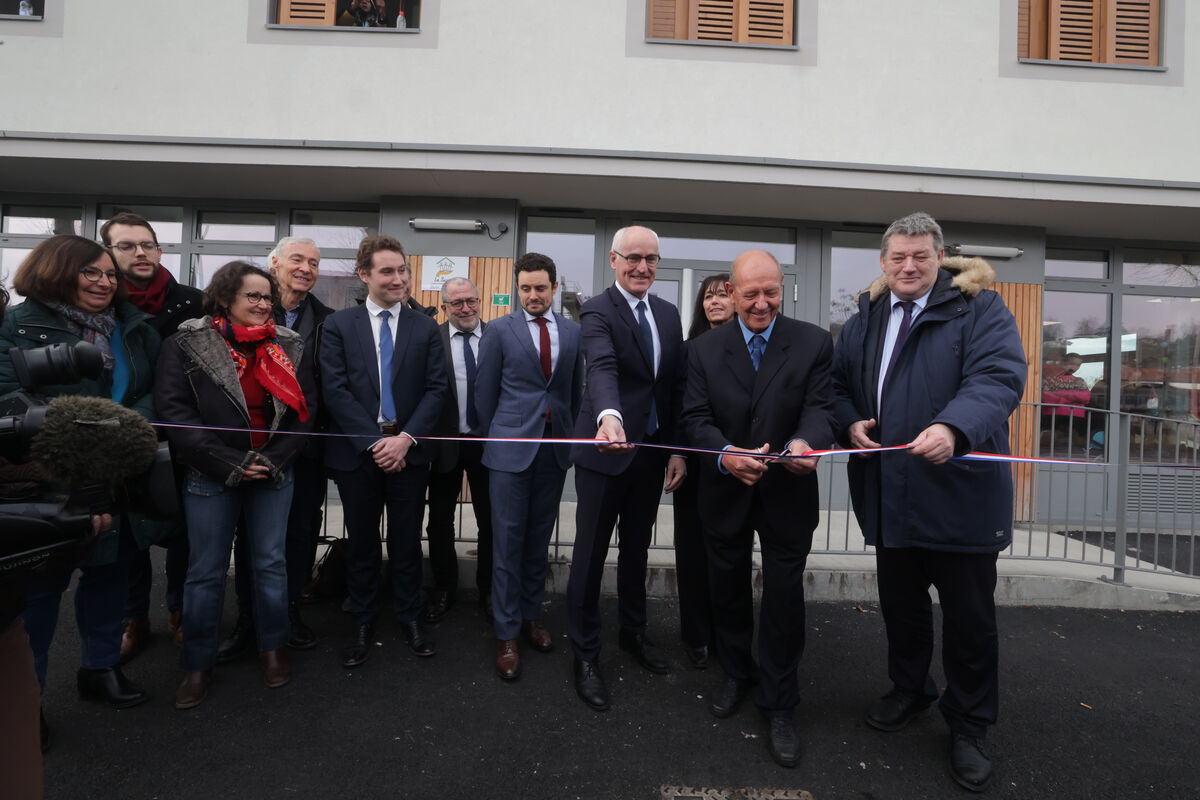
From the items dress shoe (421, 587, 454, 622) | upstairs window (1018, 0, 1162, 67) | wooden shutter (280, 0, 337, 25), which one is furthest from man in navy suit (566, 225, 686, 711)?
upstairs window (1018, 0, 1162, 67)

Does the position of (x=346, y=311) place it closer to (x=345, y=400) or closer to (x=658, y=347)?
(x=345, y=400)

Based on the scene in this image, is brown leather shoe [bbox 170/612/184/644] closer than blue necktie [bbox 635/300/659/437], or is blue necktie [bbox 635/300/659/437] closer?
blue necktie [bbox 635/300/659/437]

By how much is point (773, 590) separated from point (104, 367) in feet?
9.84

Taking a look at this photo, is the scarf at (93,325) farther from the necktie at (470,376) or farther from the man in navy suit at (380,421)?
the necktie at (470,376)

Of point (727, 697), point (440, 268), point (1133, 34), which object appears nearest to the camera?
point (727, 697)

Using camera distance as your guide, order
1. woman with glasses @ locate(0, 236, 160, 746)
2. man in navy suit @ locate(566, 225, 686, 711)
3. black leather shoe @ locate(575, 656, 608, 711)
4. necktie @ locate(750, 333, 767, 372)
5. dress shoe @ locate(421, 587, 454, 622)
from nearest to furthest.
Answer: woman with glasses @ locate(0, 236, 160, 746) < necktie @ locate(750, 333, 767, 372) < black leather shoe @ locate(575, 656, 608, 711) < man in navy suit @ locate(566, 225, 686, 711) < dress shoe @ locate(421, 587, 454, 622)

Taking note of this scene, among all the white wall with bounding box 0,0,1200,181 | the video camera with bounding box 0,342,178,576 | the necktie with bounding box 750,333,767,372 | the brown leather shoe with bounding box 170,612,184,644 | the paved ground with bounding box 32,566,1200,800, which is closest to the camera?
the video camera with bounding box 0,342,178,576

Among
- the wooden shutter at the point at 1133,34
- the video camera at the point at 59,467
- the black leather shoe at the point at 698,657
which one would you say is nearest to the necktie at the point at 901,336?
the black leather shoe at the point at 698,657

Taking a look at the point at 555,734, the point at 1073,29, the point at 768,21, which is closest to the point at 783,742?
the point at 555,734

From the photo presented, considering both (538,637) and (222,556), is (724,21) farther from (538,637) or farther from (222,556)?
(222,556)

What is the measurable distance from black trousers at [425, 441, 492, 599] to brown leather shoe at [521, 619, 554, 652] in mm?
637

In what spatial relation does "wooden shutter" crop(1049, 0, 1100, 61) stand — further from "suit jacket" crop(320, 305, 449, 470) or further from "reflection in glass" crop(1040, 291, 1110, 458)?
"suit jacket" crop(320, 305, 449, 470)

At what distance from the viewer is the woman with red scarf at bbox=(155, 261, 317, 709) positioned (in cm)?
293

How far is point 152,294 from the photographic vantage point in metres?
3.28
